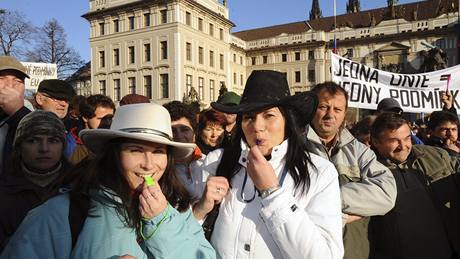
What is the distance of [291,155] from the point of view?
6.77 feet

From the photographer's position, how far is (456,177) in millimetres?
3279

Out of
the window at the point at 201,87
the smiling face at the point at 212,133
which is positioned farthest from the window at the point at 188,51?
the smiling face at the point at 212,133

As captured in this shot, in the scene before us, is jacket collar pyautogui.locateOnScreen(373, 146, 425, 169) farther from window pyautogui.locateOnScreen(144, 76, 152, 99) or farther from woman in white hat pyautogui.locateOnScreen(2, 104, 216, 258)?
window pyautogui.locateOnScreen(144, 76, 152, 99)

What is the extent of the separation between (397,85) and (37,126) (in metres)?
5.92

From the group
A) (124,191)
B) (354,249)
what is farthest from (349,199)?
(124,191)

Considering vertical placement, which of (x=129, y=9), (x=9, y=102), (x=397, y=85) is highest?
(x=129, y=9)

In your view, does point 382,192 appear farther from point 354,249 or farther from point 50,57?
point 50,57

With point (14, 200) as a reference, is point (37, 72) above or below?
above

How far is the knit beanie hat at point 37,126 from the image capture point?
2.63 metres

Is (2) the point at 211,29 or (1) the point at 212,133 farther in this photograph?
(2) the point at 211,29

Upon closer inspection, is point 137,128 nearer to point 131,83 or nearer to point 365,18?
point 131,83

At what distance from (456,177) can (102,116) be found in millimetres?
3637

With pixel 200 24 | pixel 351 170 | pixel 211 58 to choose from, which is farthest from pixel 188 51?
pixel 351 170

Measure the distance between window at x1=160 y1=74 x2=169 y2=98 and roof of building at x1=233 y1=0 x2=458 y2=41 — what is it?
23396 mm
